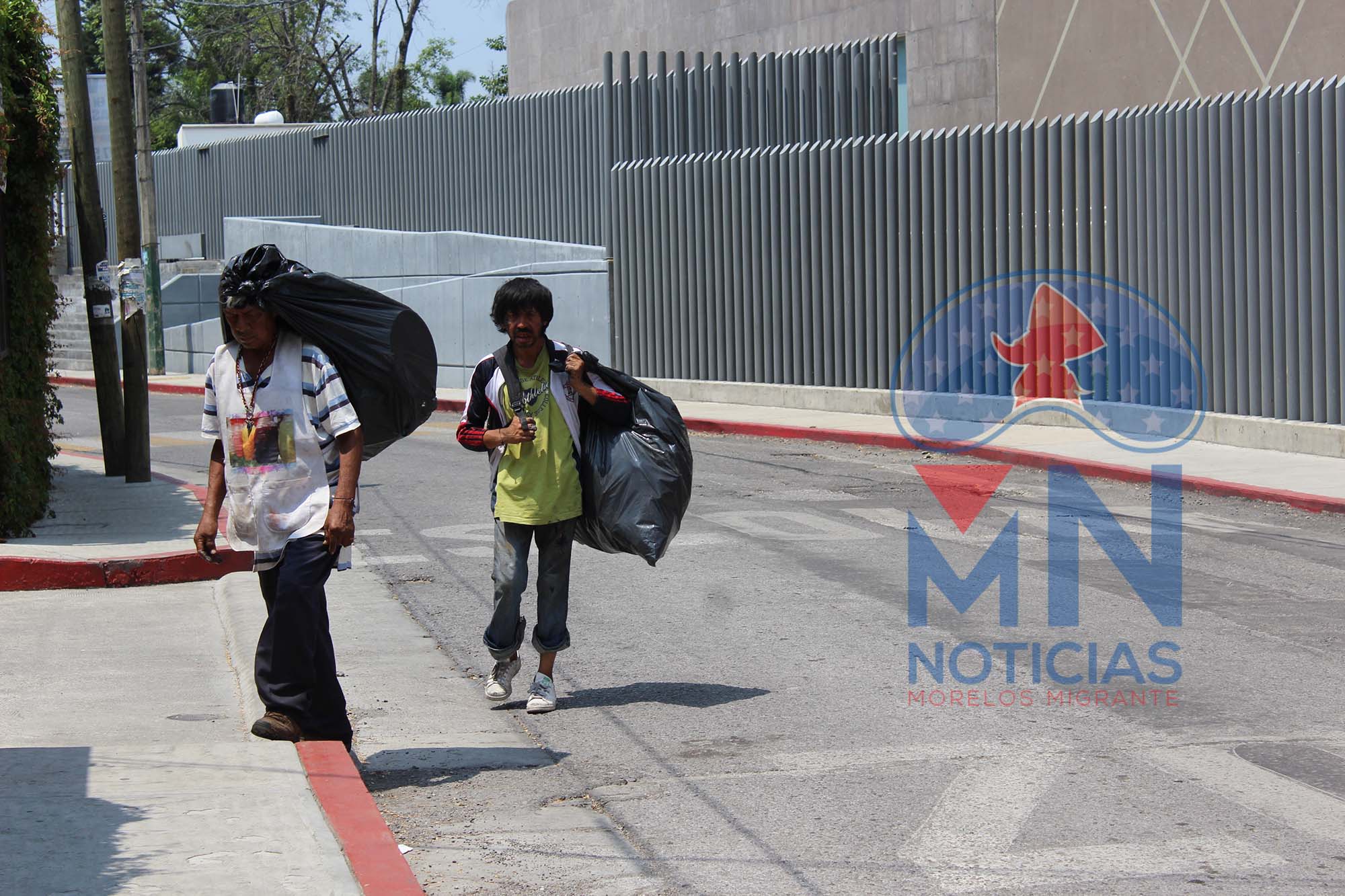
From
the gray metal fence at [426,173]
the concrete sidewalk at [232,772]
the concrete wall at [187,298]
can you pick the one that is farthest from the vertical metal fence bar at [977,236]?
the concrete wall at [187,298]

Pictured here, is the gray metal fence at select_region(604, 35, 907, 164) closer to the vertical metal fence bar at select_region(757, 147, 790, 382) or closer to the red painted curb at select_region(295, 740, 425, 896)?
the vertical metal fence bar at select_region(757, 147, 790, 382)

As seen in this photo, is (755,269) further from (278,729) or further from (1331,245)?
(278,729)

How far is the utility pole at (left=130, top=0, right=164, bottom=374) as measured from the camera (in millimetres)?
31047

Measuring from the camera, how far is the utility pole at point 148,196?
102 ft

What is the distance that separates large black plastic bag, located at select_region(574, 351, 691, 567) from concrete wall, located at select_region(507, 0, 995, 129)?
20.7m

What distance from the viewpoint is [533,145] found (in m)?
27.0

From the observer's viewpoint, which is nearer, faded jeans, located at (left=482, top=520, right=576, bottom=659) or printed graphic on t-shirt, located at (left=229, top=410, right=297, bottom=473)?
printed graphic on t-shirt, located at (left=229, top=410, right=297, bottom=473)

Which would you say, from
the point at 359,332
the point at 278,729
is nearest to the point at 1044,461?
the point at 359,332

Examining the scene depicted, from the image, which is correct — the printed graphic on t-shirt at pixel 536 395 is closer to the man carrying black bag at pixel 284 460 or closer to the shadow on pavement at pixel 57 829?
the man carrying black bag at pixel 284 460

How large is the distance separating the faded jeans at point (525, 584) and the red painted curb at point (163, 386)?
74.0ft

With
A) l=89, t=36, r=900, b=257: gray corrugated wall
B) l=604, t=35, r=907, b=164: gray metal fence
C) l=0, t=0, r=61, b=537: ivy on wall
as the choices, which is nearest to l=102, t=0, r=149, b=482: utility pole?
l=0, t=0, r=61, b=537: ivy on wall

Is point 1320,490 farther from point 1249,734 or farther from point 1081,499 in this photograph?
point 1249,734

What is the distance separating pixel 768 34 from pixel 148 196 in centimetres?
1244

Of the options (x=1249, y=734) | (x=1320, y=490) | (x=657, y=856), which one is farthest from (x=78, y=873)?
(x=1320, y=490)
